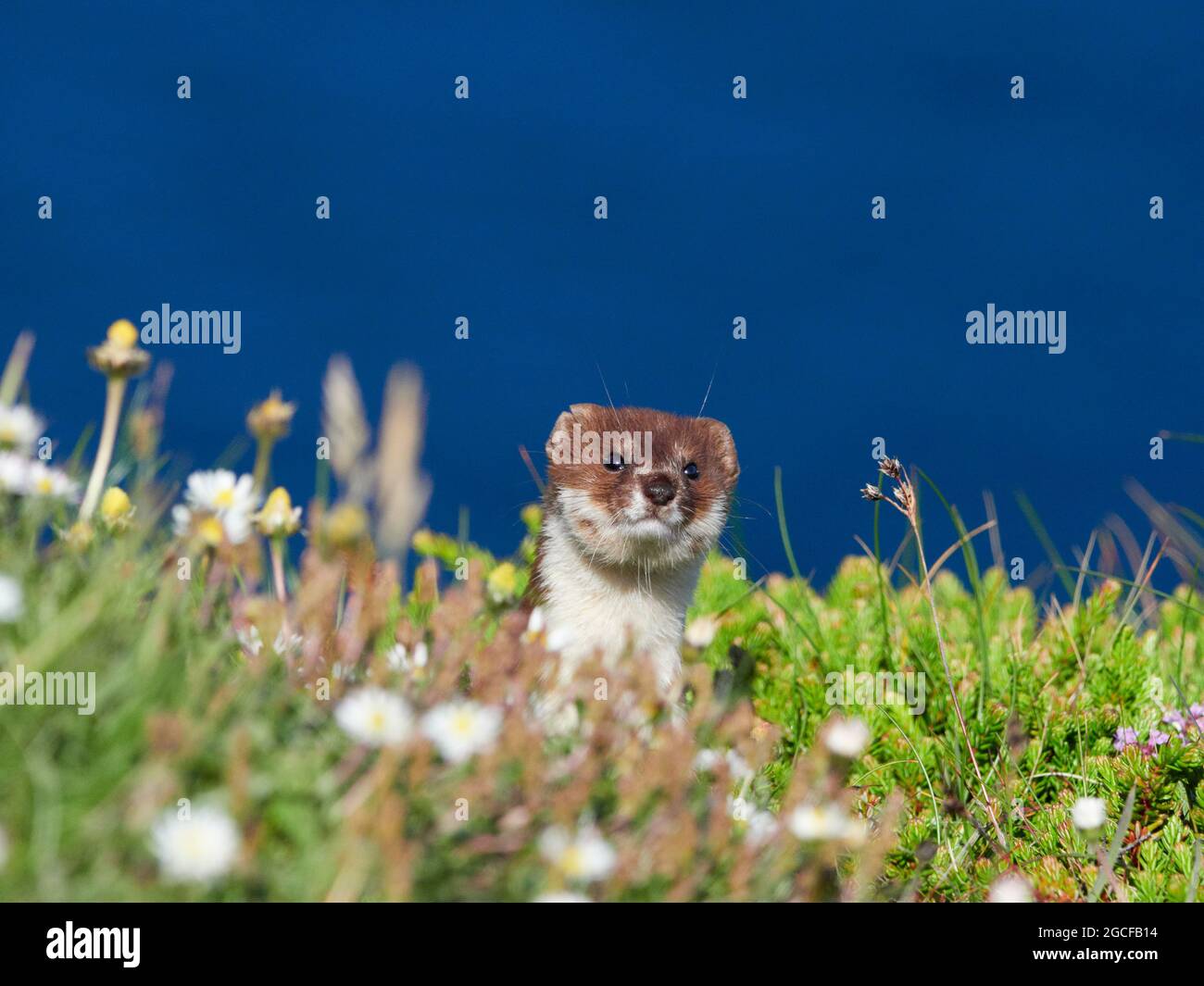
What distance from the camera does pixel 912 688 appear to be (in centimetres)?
843

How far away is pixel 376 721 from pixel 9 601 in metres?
1.15

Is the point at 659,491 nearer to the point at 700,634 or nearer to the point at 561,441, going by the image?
the point at 561,441

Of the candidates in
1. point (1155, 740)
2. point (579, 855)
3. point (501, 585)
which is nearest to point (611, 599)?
point (501, 585)

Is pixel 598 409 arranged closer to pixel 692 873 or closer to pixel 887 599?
pixel 887 599

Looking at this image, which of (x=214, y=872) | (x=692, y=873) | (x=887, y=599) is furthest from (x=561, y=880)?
(x=887, y=599)

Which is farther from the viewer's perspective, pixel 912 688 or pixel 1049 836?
pixel 912 688

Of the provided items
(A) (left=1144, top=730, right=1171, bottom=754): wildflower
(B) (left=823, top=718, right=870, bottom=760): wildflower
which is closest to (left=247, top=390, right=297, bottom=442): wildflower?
(B) (left=823, top=718, right=870, bottom=760): wildflower

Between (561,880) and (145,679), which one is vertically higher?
(145,679)

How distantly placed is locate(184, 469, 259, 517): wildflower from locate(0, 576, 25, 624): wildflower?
3.71ft

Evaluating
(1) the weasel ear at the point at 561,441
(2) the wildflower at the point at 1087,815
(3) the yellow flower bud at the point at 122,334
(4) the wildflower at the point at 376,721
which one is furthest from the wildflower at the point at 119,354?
(2) the wildflower at the point at 1087,815

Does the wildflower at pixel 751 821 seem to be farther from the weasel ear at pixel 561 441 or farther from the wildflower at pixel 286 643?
the weasel ear at pixel 561 441

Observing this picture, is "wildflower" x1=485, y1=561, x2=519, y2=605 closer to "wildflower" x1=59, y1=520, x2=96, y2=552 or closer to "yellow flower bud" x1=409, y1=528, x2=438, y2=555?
"wildflower" x1=59, y1=520, x2=96, y2=552

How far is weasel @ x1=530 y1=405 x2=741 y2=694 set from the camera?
7359mm

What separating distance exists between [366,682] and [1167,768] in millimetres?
4521
